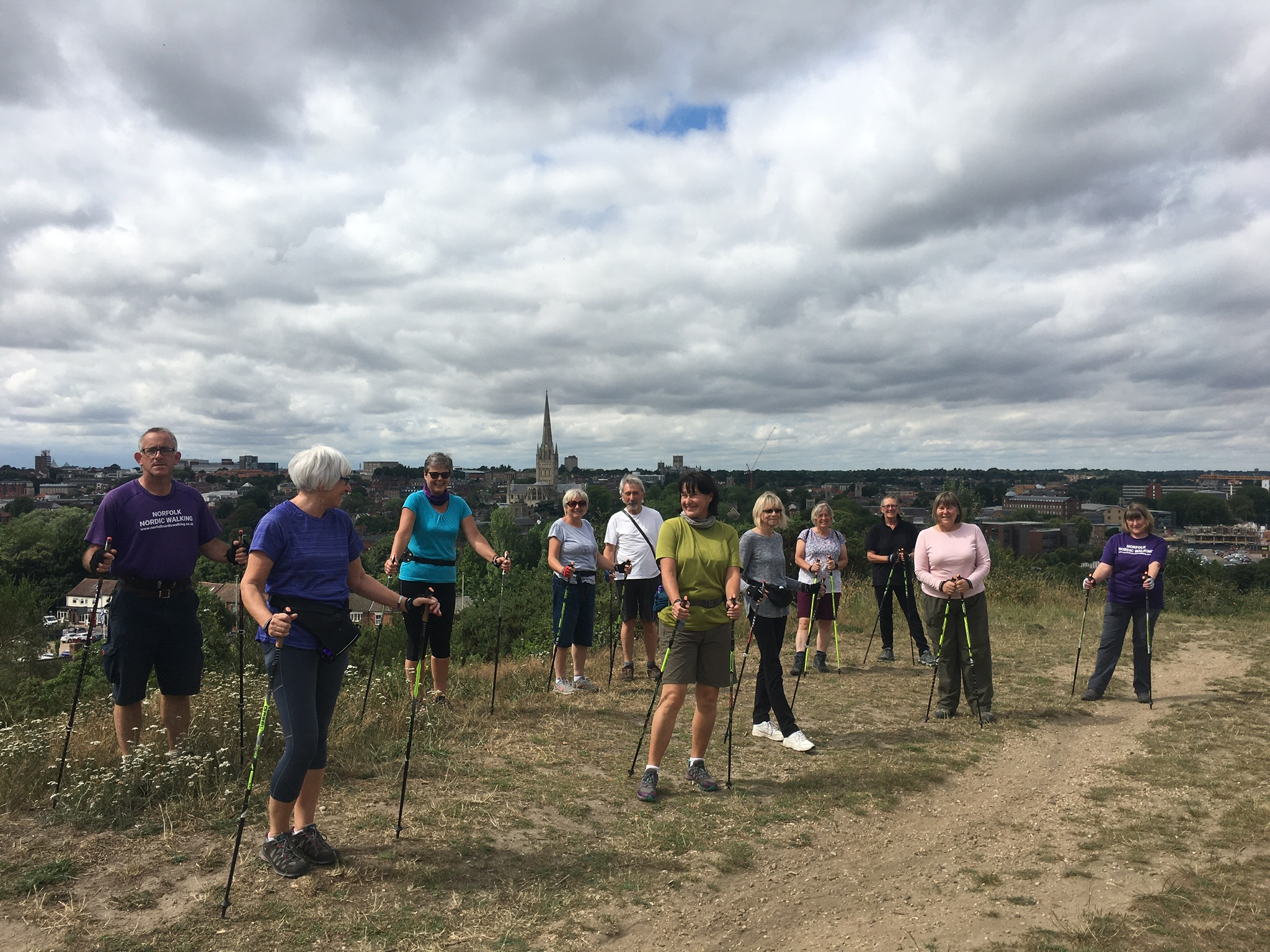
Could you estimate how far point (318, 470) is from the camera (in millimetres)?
3744

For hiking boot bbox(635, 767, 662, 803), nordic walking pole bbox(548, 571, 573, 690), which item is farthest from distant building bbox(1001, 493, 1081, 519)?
hiking boot bbox(635, 767, 662, 803)

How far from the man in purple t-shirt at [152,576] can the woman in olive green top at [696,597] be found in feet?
8.67

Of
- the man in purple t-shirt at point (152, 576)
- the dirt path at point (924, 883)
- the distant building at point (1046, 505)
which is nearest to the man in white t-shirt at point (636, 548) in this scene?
the dirt path at point (924, 883)

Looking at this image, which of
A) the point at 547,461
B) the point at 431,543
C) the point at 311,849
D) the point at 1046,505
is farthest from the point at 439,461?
the point at 547,461

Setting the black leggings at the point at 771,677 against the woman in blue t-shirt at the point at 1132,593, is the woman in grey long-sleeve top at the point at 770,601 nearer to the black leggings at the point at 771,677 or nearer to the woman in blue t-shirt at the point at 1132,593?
the black leggings at the point at 771,677

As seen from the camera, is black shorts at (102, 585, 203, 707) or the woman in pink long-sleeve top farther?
the woman in pink long-sleeve top

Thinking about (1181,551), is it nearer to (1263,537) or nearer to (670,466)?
(1263,537)

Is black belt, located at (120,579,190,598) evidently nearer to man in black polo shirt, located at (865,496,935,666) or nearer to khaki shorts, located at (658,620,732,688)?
khaki shorts, located at (658,620,732,688)

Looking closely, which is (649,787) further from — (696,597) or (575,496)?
(575,496)

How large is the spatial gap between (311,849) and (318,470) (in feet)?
6.26

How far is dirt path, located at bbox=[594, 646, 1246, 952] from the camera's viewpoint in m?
3.56

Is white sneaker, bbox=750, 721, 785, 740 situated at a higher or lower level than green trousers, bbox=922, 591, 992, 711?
lower

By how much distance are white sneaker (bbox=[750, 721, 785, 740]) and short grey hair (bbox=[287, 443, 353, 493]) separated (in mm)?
4107

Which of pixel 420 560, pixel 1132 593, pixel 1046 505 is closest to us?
pixel 420 560
